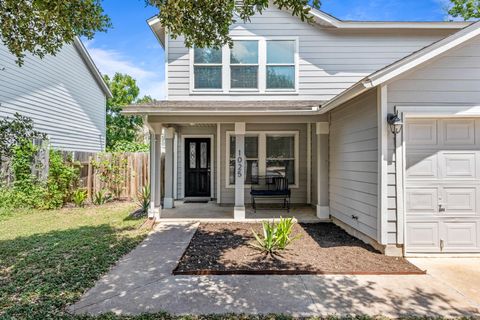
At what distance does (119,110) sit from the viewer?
28.5 m

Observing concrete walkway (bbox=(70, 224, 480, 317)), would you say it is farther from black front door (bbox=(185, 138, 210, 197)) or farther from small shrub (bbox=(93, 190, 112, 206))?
small shrub (bbox=(93, 190, 112, 206))

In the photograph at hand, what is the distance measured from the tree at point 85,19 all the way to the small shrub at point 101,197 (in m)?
5.68

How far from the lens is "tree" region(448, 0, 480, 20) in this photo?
14.6 meters

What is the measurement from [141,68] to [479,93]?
31848 mm

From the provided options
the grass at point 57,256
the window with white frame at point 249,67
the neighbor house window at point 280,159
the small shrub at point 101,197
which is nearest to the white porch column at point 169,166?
the grass at point 57,256

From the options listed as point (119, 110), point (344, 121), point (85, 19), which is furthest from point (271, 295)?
point (119, 110)

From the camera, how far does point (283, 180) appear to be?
908cm

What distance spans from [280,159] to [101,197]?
250 inches

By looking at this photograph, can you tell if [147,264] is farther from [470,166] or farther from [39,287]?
[470,166]

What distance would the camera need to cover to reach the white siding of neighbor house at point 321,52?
843 cm

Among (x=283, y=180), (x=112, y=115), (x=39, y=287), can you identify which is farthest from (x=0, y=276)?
(x=112, y=115)

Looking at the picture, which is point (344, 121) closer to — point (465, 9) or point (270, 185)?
point (270, 185)

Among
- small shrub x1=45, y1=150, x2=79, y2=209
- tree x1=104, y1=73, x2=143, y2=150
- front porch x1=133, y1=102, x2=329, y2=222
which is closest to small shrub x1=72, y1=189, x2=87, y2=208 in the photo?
small shrub x1=45, y1=150, x2=79, y2=209

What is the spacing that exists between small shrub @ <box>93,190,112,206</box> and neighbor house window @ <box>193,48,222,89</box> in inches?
204
